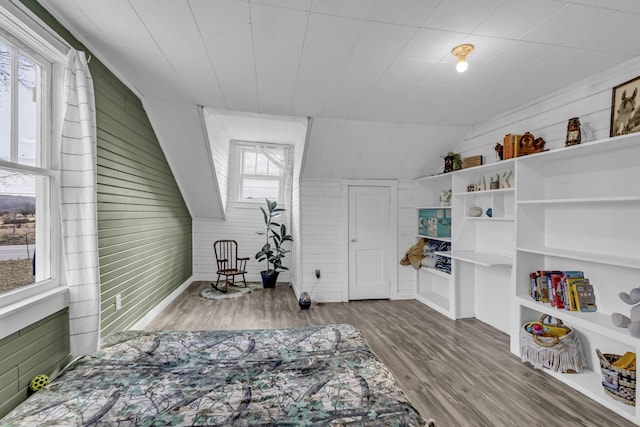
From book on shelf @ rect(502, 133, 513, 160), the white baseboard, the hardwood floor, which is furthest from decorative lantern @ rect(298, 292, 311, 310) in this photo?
book on shelf @ rect(502, 133, 513, 160)

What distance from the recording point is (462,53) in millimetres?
2025

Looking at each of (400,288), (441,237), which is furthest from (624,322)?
(400,288)

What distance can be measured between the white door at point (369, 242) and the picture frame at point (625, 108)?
2.64m

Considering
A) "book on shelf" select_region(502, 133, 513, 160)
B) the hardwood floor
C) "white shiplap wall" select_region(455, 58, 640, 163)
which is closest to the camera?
the hardwood floor

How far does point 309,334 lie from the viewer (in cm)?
206

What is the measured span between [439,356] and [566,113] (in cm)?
253

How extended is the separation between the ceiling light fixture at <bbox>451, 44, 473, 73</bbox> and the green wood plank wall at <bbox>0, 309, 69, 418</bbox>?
3137 millimetres

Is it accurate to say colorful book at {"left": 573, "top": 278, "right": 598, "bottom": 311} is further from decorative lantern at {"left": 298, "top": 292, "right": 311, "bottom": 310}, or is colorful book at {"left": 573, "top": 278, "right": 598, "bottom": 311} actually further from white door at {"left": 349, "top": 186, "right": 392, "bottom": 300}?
decorative lantern at {"left": 298, "top": 292, "right": 311, "bottom": 310}

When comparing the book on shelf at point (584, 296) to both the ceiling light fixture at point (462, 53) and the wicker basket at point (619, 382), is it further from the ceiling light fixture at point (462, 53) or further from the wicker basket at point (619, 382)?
the ceiling light fixture at point (462, 53)

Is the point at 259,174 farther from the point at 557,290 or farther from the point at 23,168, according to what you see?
the point at 557,290

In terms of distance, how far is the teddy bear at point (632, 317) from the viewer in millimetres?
1865

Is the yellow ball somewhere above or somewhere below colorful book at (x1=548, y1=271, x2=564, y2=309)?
below

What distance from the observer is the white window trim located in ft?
4.93

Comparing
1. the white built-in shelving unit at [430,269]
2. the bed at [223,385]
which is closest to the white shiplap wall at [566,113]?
the white built-in shelving unit at [430,269]
